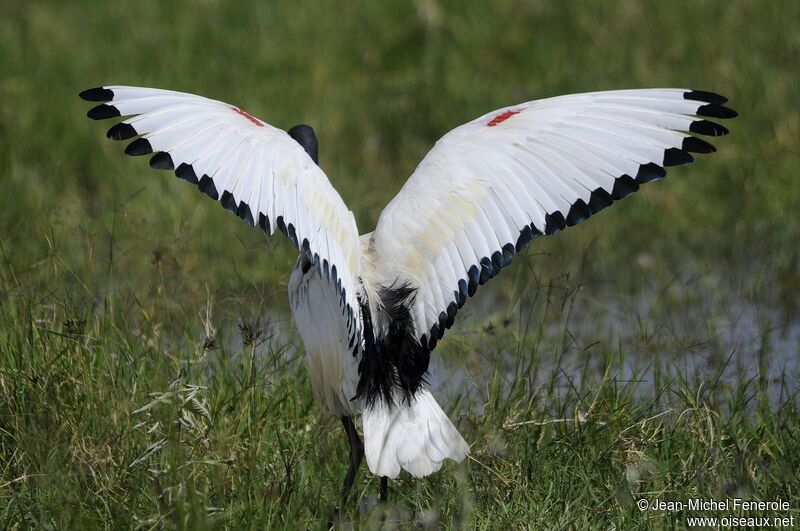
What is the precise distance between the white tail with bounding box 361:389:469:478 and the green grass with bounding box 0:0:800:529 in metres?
0.12

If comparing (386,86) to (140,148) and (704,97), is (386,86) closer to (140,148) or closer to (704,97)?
Result: (704,97)

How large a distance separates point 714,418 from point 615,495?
64cm

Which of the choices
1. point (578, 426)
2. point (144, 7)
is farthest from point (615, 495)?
point (144, 7)

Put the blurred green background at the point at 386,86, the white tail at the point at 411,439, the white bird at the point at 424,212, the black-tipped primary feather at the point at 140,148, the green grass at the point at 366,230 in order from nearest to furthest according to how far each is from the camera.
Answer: the black-tipped primary feather at the point at 140,148 → the white bird at the point at 424,212 → the white tail at the point at 411,439 → the green grass at the point at 366,230 → the blurred green background at the point at 386,86

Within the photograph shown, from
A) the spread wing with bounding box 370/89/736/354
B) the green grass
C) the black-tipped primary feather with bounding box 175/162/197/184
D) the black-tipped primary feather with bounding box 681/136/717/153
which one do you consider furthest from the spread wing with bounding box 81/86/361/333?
the black-tipped primary feather with bounding box 681/136/717/153

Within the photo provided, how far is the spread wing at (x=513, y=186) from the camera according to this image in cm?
356

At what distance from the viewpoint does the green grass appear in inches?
143

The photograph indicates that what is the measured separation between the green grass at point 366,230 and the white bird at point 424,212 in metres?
0.26

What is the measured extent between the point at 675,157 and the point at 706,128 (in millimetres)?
120

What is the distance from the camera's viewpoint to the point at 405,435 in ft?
11.8

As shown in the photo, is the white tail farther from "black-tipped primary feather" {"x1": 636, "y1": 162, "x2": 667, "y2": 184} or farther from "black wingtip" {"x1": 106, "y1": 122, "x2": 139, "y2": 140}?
"black wingtip" {"x1": 106, "y1": 122, "x2": 139, "y2": 140}

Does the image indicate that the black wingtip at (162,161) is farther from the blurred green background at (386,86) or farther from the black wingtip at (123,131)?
the blurred green background at (386,86)

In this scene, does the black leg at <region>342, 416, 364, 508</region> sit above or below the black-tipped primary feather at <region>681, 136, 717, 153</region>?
below

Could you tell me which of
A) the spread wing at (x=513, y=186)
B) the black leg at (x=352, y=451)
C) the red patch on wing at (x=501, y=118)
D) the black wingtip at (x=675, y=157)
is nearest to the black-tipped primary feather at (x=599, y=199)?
the spread wing at (x=513, y=186)
